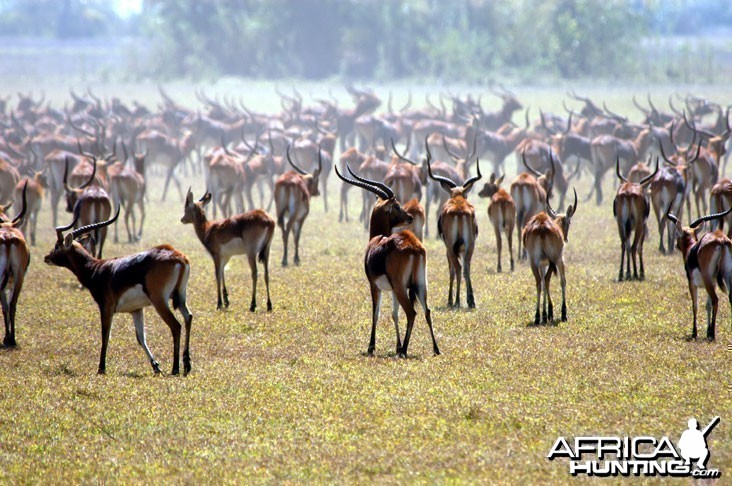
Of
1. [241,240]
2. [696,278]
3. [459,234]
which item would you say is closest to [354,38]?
[241,240]

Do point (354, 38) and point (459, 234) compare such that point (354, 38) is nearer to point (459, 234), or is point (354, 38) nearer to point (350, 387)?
point (459, 234)

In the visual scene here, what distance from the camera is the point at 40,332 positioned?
440 inches

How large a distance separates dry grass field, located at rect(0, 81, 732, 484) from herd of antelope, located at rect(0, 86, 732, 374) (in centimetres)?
44

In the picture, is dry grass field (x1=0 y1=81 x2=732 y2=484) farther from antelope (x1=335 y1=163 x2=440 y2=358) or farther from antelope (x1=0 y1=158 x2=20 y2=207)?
antelope (x1=0 y1=158 x2=20 y2=207)

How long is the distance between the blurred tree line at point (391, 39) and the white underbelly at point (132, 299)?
48.6 metres

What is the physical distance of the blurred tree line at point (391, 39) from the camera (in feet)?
183

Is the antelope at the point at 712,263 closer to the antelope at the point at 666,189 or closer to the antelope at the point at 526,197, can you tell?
the antelope at the point at 526,197

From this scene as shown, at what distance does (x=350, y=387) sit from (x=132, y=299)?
7.21 ft

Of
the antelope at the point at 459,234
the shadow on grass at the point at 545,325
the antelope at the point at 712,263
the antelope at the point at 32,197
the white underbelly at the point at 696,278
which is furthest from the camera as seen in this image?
the antelope at the point at 32,197

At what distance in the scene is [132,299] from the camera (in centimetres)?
918

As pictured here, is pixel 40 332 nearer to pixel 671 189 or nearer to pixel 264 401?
pixel 264 401

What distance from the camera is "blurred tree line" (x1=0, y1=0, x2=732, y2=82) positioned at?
183ft

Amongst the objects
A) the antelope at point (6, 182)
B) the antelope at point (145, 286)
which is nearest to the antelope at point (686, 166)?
the antelope at point (145, 286)

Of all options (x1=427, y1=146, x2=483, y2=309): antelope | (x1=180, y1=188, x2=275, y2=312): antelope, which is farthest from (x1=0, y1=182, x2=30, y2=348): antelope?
(x1=427, y1=146, x2=483, y2=309): antelope
